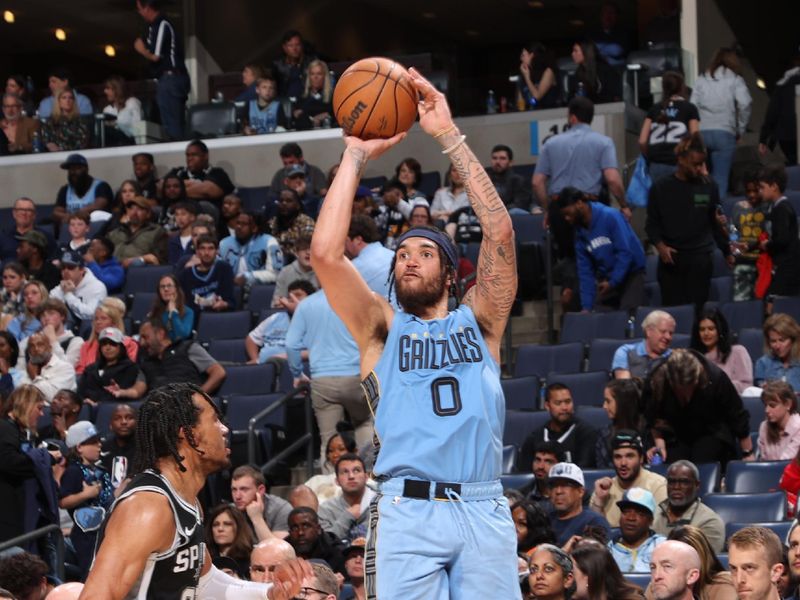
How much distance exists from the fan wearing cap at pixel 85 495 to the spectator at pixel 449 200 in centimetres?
484

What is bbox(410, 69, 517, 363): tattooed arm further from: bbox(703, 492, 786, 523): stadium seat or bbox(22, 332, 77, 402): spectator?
bbox(22, 332, 77, 402): spectator

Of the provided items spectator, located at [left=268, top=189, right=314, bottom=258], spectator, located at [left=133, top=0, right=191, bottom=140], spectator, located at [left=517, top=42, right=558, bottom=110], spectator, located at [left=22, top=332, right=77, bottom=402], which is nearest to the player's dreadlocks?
spectator, located at [left=22, top=332, right=77, bottom=402]

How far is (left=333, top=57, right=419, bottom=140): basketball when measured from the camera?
506 centimetres

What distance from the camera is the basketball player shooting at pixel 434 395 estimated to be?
450cm

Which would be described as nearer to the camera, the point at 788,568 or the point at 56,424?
the point at 788,568

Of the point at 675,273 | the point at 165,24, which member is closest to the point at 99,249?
the point at 165,24

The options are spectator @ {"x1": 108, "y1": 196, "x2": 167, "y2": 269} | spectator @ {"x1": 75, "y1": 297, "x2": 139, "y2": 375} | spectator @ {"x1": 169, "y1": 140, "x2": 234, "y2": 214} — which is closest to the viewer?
spectator @ {"x1": 75, "y1": 297, "x2": 139, "y2": 375}

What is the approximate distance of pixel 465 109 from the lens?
1670 cm

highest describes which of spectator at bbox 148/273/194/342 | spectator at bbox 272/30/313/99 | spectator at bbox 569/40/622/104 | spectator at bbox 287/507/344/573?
spectator at bbox 272/30/313/99

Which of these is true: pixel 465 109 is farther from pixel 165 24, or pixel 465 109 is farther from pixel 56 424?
pixel 56 424

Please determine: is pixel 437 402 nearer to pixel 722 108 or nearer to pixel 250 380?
pixel 250 380

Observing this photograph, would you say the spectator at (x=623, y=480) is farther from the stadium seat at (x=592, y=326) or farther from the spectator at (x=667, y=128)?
the spectator at (x=667, y=128)

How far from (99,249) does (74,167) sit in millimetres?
2227

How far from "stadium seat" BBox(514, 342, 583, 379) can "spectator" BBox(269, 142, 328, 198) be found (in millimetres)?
3496
